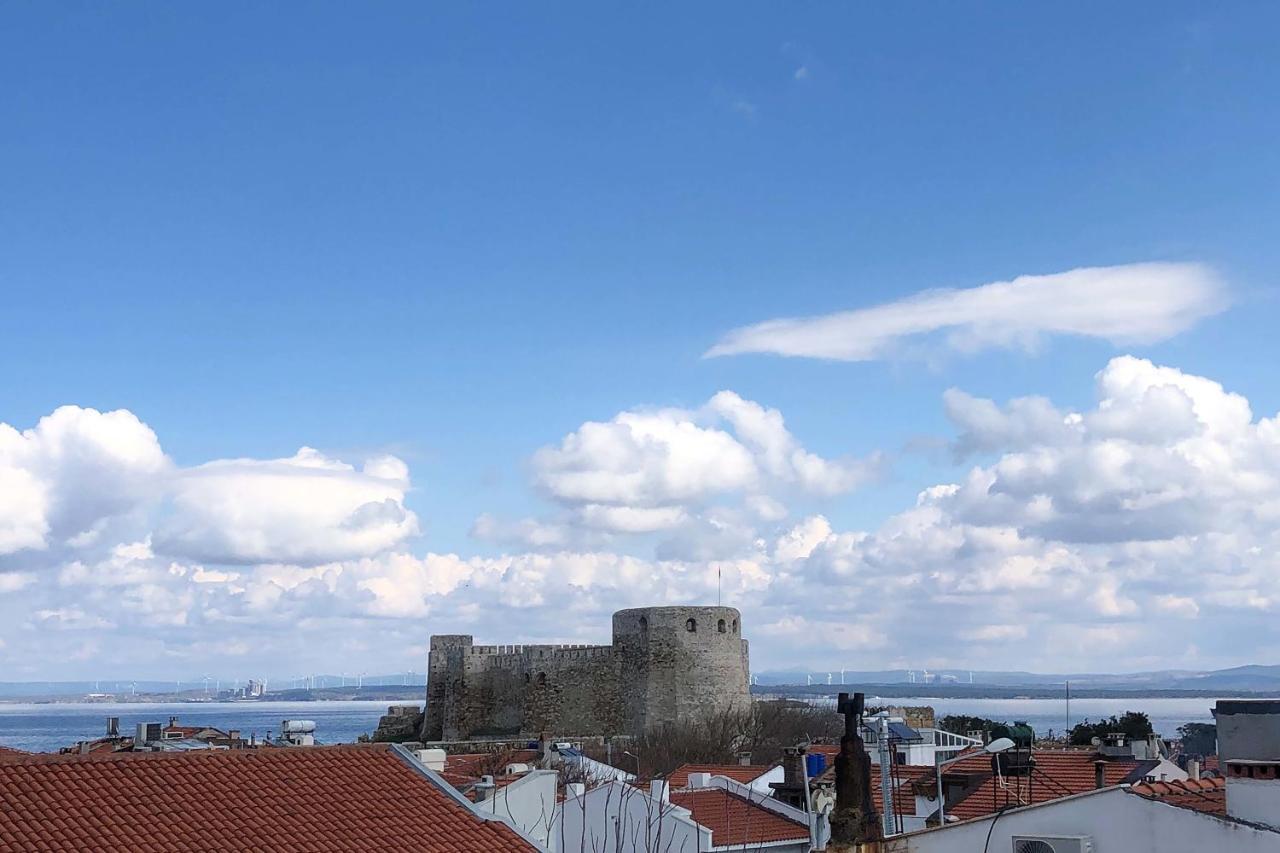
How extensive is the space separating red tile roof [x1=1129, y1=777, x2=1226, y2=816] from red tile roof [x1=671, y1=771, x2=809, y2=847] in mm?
9210

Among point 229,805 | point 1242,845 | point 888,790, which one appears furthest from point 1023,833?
point 229,805

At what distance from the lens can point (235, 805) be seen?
13094 mm

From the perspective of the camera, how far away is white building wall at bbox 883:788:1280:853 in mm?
10828

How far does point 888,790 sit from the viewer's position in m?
16.0

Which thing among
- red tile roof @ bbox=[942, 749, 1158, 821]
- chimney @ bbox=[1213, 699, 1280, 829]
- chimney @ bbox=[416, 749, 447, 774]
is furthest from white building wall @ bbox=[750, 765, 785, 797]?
chimney @ bbox=[1213, 699, 1280, 829]

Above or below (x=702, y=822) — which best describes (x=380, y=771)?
above

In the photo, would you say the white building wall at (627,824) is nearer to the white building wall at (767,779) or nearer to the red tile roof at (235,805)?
the red tile roof at (235,805)

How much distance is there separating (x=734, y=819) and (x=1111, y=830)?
40.7ft

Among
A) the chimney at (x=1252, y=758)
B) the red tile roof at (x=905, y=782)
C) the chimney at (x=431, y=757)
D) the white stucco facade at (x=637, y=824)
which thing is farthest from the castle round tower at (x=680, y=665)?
the chimney at (x=1252, y=758)

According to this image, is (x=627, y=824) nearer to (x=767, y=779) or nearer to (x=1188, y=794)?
(x=1188, y=794)

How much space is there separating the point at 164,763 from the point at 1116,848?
8790 millimetres

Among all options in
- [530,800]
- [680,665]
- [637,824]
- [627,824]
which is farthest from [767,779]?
[680,665]

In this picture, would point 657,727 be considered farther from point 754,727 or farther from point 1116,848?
point 1116,848

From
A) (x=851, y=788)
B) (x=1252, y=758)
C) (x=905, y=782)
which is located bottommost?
(x=905, y=782)
